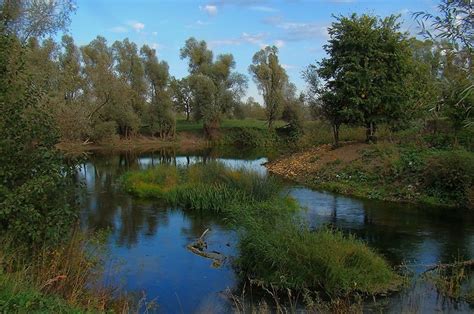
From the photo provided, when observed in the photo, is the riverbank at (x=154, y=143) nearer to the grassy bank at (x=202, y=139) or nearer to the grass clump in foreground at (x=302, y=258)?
the grassy bank at (x=202, y=139)

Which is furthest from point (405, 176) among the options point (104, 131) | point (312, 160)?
point (104, 131)

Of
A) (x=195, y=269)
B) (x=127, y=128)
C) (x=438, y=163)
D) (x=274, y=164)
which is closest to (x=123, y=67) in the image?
(x=127, y=128)

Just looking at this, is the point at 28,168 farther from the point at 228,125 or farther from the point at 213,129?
the point at 228,125

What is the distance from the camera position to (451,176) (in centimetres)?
2222

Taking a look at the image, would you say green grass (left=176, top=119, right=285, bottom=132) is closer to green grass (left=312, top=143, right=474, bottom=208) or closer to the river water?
green grass (left=312, top=143, right=474, bottom=208)

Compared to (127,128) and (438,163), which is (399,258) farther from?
(127,128)

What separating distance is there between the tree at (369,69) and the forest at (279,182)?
9 centimetres

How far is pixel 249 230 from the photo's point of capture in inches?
514

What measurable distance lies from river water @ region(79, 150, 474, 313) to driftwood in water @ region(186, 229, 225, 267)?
19 cm

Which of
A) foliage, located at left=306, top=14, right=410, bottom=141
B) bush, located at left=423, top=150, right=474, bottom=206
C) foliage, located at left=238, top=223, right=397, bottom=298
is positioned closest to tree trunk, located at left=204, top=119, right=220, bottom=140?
foliage, located at left=306, top=14, right=410, bottom=141

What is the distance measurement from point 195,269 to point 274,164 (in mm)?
24107

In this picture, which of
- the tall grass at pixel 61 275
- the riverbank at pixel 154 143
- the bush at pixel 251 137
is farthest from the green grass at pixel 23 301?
the bush at pixel 251 137

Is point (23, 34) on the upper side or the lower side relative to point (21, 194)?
upper

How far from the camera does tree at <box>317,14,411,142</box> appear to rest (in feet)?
96.8
